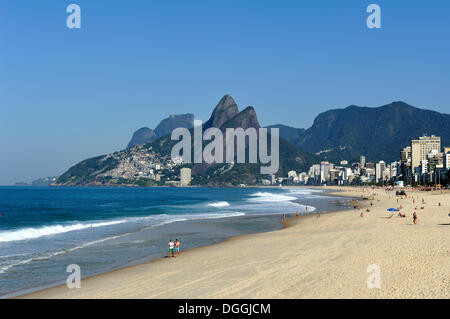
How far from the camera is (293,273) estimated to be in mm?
16766

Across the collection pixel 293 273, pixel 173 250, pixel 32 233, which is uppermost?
pixel 293 273

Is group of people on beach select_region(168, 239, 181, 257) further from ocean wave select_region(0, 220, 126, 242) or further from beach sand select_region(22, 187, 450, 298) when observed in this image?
ocean wave select_region(0, 220, 126, 242)

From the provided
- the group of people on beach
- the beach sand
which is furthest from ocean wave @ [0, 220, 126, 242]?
the beach sand

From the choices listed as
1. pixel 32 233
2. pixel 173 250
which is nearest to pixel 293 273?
pixel 173 250

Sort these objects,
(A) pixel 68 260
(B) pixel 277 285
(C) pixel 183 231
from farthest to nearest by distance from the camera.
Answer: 1. (C) pixel 183 231
2. (A) pixel 68 260
3. (B) pixel 277 285

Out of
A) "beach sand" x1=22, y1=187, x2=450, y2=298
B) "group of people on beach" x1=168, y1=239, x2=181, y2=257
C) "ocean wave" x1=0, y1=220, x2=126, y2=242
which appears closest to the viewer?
"beach sand" x1=22, y1=187, x2=450, y2=298

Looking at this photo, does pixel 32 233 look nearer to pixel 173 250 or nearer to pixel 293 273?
pixel 173 250

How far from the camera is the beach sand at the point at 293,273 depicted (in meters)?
14.0

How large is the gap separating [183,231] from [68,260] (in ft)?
50.9

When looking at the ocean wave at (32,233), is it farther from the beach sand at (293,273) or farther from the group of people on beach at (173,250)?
the beach sand at (293,273)

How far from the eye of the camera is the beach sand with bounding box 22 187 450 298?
14.0 metres
